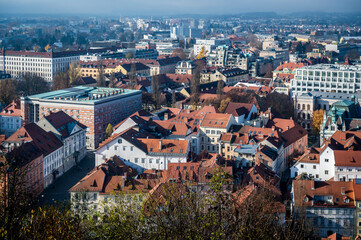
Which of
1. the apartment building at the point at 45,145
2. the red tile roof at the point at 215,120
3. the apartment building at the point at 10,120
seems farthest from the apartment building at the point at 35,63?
the apartment building at the point at 45,145

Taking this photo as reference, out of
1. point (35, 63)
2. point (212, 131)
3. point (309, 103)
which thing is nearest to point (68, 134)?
point (212, 131)

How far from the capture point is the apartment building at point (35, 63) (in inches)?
3095

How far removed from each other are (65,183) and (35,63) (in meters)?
48.6

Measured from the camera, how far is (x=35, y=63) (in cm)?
7944

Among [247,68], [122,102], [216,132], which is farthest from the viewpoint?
[247,68]

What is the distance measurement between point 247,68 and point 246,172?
161ft

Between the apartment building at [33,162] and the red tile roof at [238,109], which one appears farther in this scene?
the red tile roof at [238,109]

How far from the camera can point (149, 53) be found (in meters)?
96.8

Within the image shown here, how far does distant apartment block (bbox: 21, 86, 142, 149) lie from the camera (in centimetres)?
4409

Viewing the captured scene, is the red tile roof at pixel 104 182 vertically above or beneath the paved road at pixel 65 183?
above

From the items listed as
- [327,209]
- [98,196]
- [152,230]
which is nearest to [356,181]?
[327,209]

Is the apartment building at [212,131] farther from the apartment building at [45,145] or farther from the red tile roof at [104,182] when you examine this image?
the red tile roof at [104,182]

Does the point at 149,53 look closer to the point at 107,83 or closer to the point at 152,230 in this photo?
the point at 107,83

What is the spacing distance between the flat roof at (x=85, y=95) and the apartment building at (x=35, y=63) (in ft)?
91.8
